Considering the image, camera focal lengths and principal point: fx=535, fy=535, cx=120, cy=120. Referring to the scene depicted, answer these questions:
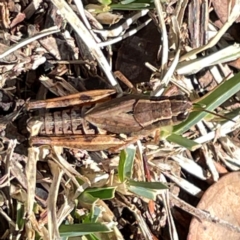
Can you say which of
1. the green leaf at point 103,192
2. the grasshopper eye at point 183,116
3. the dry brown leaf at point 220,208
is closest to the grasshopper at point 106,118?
the grasshopper eye at point 183,116

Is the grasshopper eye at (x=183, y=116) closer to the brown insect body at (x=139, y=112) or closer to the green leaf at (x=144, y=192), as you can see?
the brown insect body at (x=139, y=112)

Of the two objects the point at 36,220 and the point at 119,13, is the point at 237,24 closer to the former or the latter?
the point at 119,13

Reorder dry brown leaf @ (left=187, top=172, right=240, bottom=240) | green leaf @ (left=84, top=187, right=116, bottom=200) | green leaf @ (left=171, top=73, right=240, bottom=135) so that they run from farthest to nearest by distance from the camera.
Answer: dry brown leaf @ (left=187, top=172, right=240, bottom=240) → green leaf @ (left=171, top=73, right=240, bottom=135) → green leaf @ (left=84, top=187, right=116, bottom=200)

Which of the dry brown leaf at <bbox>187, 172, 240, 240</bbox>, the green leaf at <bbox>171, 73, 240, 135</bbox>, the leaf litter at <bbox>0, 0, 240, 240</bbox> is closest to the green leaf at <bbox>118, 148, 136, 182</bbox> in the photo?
the leaf litter at <bbox>0, 0, 240, 240</bbox>

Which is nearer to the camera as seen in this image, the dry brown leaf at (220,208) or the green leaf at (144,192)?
the green leaf at (144,192)

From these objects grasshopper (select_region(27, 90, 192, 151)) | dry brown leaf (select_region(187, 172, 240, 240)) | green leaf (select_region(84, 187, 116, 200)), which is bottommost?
dry brown leaf (select_region(187, 172, 240, 240))

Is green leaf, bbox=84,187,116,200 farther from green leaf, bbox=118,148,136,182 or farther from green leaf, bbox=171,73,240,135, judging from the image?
green leaf, bbox=171,73,240,135

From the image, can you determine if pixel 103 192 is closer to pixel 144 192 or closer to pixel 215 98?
pixel 144 192
